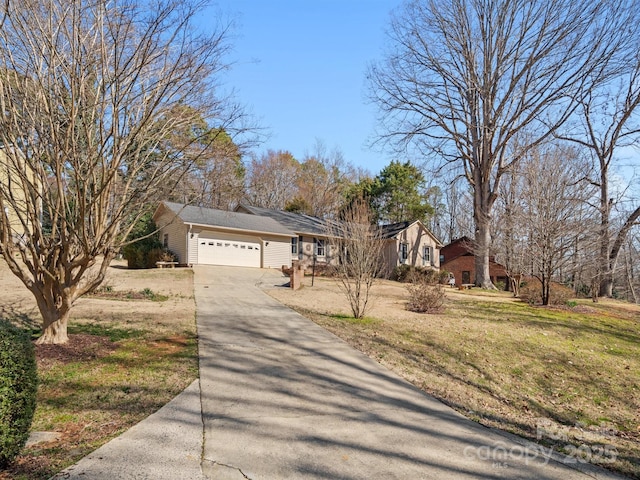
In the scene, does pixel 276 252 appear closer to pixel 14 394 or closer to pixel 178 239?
pixel 178 239

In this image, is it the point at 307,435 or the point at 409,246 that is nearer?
the point at 307,435

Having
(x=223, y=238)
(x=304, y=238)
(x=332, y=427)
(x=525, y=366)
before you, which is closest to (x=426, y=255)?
(x=304, y=238)

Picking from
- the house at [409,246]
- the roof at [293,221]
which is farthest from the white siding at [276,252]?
the house at [409,246]

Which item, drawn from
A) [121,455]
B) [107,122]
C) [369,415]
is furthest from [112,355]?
[369,415]

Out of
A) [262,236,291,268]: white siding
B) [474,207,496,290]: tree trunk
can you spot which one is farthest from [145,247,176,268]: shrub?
[474,207,496,290]: tree trunk

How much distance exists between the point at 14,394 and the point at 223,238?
20.8 meters

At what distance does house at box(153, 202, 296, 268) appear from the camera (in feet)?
72.0

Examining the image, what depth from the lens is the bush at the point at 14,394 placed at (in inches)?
108

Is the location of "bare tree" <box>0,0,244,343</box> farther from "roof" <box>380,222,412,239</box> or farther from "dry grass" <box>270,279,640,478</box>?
"roof" <box>380,222,412,239</box>

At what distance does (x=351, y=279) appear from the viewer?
1011 cm

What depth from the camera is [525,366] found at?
7125 millimetres

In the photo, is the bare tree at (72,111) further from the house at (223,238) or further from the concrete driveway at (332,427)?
the house at (223,238)

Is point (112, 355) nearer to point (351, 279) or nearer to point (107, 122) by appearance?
point (107, 122)

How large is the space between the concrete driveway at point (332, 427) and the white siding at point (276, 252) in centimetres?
1837
